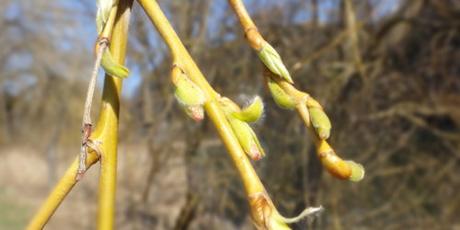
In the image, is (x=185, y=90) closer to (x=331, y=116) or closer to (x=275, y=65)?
(x=275, y=65)

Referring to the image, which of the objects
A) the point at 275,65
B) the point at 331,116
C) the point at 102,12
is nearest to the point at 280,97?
the point at 275,65

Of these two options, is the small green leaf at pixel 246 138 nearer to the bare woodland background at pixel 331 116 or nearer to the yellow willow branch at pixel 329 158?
the yellow willow branch at pixel 329 158

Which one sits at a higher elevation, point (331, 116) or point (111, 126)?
point (111, 126)

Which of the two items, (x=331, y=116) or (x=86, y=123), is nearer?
(x=86, y=123)

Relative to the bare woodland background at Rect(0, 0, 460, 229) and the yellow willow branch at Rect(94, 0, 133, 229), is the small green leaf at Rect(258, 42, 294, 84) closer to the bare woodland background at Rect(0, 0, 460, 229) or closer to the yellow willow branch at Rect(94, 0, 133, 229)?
the yellow willow branch at Rect(94, 0, 133, 229)

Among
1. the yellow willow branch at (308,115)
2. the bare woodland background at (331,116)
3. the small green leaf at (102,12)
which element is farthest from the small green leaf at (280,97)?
the bare woodland background at (331,116)
